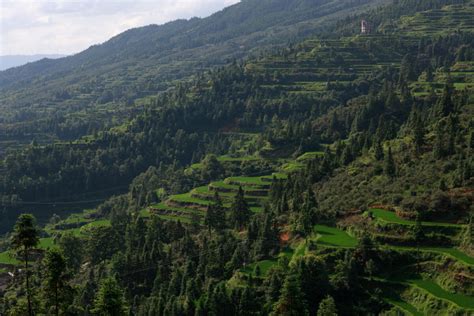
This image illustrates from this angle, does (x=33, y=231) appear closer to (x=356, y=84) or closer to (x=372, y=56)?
(x=356, y=84)

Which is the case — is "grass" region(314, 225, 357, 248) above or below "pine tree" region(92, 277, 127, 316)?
below

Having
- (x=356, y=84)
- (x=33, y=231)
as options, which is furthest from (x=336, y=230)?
(x=356, y=84)

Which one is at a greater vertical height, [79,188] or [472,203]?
[472,203]

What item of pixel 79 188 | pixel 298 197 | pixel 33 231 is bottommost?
pixel 79 188

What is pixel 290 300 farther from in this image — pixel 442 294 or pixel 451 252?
pixel 451 252

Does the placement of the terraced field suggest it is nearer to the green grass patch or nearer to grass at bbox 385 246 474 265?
the green grass patch

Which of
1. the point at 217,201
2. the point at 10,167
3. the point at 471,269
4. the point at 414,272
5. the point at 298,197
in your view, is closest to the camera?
the point at 471,269

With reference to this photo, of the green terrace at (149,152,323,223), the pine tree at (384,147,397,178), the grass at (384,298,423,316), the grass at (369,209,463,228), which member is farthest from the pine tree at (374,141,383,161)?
the grass at (384,298,423,316)
